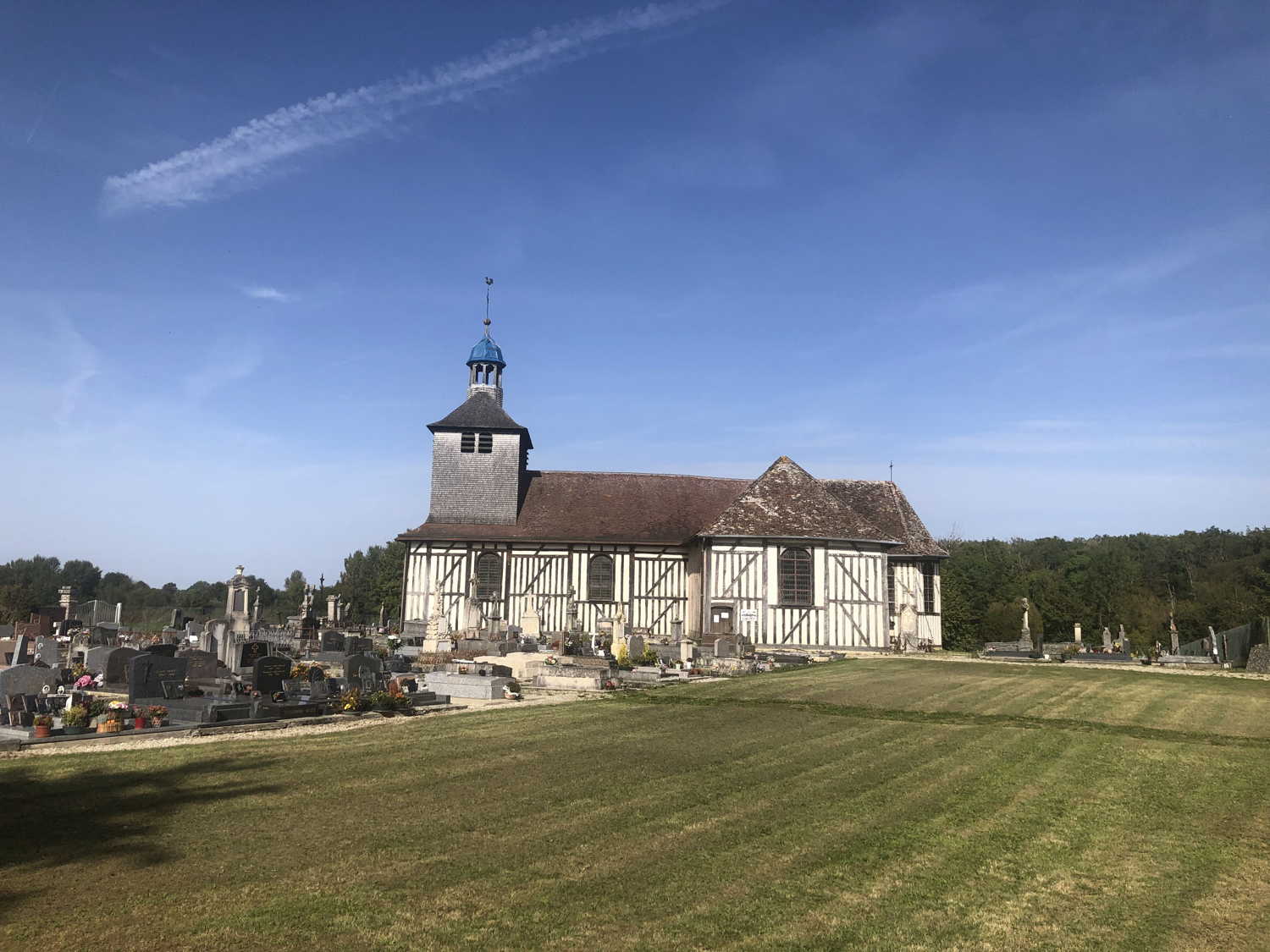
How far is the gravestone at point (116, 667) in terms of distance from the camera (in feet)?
52.6

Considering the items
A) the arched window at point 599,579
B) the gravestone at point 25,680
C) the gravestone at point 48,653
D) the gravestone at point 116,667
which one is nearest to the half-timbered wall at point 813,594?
the arched window at point 599,579

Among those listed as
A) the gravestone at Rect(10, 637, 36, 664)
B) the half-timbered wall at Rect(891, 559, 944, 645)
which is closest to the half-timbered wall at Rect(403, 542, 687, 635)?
the half-timbered wall at Rect(891, 559, 944, 645)

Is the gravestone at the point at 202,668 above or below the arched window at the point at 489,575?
below

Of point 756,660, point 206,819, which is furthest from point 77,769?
point 756,660

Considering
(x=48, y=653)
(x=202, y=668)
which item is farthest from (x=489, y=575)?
(x=202, y=668)

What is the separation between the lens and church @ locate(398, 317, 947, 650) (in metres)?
29.8

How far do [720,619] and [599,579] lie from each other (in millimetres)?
5472

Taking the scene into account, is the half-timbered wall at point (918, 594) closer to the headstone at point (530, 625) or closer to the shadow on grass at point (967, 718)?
the headstone at point (530, 625)

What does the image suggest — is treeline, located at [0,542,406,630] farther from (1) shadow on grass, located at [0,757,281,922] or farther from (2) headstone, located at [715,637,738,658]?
(1) shadow on grass, located at [0,757,281,922]

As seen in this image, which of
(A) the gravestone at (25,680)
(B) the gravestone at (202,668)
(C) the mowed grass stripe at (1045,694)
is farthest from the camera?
(B) the gravestone at (202,668)

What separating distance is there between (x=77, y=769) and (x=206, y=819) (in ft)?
9.68

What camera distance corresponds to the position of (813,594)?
97.8 feet

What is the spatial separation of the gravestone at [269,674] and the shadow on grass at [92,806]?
4918mm

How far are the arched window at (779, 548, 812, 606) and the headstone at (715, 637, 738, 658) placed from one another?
19.9ft
